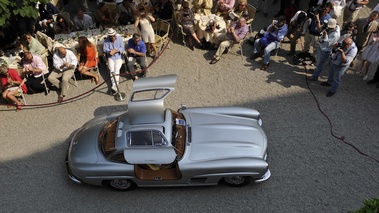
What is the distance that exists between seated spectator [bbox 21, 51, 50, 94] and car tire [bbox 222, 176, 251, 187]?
5543mm

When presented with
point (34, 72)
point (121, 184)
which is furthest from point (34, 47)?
point (121, 184)

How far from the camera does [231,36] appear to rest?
10023 mm

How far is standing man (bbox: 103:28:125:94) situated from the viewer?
30.5ft

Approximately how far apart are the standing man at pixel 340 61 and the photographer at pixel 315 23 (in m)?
1.20

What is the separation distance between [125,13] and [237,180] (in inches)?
265

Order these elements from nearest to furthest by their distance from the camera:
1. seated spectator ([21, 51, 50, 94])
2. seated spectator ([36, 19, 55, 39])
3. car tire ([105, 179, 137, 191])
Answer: car tire ([105, 179, 137, 191])
seated spectator ([21, 51, 50, 94])
seated spectator ([36, 19, 55, 39])

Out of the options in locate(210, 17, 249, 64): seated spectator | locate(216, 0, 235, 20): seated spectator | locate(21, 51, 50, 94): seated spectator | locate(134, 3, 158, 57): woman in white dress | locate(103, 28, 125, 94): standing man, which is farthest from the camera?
locate(216, 0, 235, 20): seated spectator

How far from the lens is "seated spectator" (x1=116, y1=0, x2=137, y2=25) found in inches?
432

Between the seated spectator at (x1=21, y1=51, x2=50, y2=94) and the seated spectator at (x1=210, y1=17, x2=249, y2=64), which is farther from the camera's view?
the seated spectator at (x1=210, y1=17, x2=249, y2=64)

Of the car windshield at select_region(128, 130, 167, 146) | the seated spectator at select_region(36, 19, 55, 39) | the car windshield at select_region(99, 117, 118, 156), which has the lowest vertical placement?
the car windshield at select_region(99, 117, 118, 156)

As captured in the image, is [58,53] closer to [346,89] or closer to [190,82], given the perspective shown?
[190,82]

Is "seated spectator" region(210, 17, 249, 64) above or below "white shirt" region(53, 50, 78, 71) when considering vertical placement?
above

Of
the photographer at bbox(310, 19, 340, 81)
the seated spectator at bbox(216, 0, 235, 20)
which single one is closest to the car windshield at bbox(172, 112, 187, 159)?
the photographer at bbox(310, 19, 340, 81)

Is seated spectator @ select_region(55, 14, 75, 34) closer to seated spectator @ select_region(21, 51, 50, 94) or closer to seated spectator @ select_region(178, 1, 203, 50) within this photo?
seated spectator @ select_region(21, 51, 50, 94)
